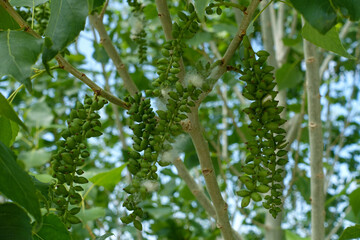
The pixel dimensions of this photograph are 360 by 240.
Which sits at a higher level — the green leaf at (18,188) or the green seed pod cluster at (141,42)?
the green seed pod cluster at (141,42)

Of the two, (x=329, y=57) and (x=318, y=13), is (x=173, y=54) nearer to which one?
(x=318, y=13)

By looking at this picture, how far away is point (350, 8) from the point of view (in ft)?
A: 1.49

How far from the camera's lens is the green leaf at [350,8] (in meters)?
0.45

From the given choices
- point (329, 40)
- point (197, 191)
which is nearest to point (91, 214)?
point (197, 191)

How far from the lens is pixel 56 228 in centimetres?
59

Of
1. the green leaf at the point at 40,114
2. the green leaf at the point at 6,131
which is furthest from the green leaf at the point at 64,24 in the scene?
the green leaf at the point at 40,114

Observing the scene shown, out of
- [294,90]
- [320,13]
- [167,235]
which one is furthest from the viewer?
[294,90]

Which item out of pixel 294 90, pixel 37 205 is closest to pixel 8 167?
pixel 37 205

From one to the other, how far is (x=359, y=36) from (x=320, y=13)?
1669mm

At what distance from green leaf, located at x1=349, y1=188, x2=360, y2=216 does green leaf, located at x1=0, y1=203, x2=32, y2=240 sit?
0.77 meters

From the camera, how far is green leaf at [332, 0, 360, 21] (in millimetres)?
448

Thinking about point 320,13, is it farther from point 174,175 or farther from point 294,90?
point 294,90

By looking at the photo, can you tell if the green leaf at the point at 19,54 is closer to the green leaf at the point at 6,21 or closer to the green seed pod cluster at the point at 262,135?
the green leaf at the point at 6,21

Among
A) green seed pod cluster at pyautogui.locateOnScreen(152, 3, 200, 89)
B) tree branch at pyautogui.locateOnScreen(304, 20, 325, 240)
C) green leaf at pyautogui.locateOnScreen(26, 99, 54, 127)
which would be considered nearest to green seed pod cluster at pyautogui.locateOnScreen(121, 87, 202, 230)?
green seed pod cluster at pyautogui.locateOnScreen(152, 3, 200, 89)
